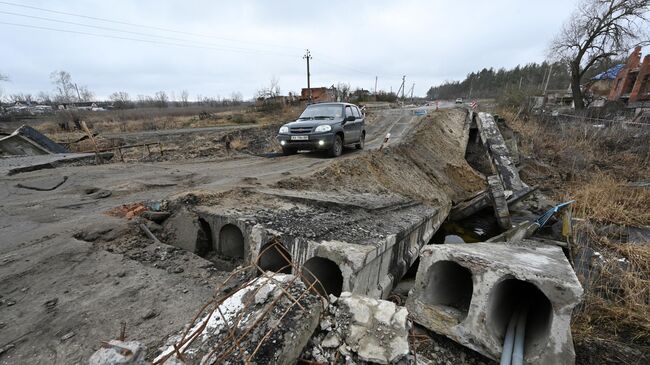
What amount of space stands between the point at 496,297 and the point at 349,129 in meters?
7.79

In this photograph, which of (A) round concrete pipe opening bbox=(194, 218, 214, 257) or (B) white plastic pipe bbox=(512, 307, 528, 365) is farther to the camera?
(A) round concrete pipe opening bbox=(194, 218, 214, 257)

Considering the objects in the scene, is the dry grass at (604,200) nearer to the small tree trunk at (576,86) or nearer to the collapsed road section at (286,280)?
the collapsed road section at (286,280)

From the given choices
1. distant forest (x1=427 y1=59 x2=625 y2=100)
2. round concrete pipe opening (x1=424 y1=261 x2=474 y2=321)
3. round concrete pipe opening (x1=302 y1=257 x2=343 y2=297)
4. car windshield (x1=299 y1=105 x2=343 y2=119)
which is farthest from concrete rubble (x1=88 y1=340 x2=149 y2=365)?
distant forest (x1=427 y1=59 x2=625 y2=100)

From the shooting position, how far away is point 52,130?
21.5 meters

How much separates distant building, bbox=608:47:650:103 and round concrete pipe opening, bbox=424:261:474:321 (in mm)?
44042

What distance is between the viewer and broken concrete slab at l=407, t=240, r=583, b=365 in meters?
2.36

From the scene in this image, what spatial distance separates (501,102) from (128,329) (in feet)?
125

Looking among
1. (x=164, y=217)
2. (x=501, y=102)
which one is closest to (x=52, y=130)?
(x=164, y=217)

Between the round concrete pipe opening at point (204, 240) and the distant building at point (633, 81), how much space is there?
1815 inches

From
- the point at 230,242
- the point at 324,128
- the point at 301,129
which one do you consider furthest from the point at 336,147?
the point at 230,242

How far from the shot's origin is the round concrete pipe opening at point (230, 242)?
13.3 ft

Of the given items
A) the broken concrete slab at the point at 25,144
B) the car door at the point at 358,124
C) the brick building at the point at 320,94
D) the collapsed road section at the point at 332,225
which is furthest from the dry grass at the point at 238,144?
the brick building at the point at 320,94

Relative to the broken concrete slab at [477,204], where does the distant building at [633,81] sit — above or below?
above

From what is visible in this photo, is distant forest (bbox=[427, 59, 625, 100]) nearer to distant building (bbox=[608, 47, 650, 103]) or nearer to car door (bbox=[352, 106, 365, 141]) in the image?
distant building (bbox=[608, 47, 650, 103])
